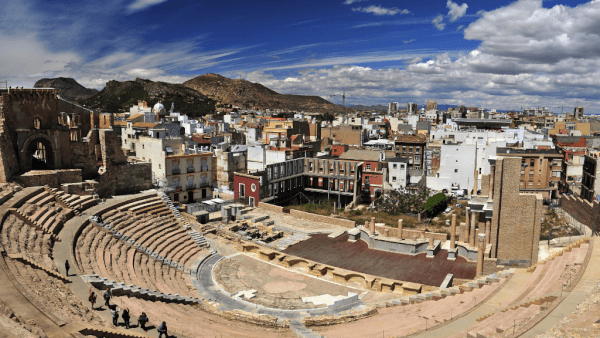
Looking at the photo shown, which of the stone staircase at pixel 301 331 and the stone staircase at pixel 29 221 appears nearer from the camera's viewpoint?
the stone staircase at pixel 301 331

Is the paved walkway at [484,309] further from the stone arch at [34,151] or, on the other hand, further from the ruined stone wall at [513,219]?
the stone arch at [34,151]

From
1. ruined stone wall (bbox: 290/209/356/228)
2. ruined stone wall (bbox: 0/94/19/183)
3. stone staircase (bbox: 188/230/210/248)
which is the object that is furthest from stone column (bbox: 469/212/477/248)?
ruined stone wall (bbox: 0/94/19/183)

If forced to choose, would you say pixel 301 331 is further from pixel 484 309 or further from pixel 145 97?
pixel 145 97

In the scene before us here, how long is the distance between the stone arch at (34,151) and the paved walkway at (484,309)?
36042 millimetres

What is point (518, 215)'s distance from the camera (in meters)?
28.2

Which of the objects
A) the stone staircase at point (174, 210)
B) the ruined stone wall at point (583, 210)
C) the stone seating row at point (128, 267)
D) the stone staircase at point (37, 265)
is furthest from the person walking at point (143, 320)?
the ruined stone wall at point (583, 210)

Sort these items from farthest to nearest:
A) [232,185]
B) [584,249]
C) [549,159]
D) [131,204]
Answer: [232,185], [549,159], [131,204], [584,249]

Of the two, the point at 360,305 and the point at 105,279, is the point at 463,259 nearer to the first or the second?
the point at 360,305


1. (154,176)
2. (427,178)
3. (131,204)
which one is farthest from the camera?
(427,178)

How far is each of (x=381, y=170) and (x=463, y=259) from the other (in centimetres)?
2786

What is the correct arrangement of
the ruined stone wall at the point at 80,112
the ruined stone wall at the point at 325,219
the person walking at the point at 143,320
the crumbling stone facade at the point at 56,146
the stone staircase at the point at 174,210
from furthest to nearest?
the ruined stone wall at the point at 325,219, the ruined stone wall at the point at 80,112, the stone staircase at the point at 174,210, the crumbling stone facade at the point at 56,146, the person walking at the point at 143,320

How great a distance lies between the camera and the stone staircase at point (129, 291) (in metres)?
20.8

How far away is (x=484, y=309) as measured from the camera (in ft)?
63.2

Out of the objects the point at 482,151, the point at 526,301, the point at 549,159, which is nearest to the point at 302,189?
the point at 482,151
